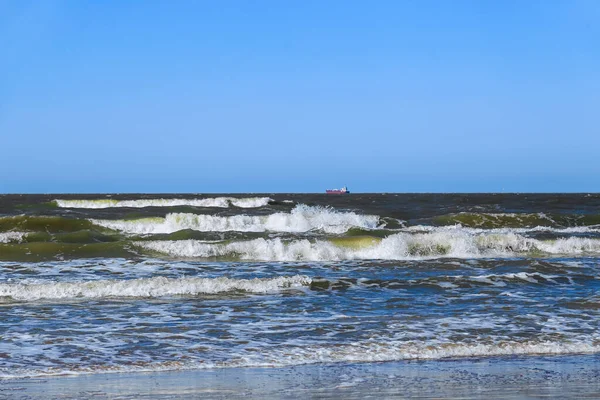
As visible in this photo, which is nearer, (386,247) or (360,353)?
(360,353)

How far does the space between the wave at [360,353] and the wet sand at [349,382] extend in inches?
8.8

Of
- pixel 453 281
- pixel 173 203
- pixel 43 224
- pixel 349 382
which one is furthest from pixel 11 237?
pixel 173 203

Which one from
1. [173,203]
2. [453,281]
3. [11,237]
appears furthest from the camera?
[173,203]

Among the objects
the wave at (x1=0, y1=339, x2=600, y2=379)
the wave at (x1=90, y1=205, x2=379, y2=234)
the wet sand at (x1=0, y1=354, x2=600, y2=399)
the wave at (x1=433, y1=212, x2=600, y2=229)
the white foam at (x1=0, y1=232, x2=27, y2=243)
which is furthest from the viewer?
the wave at (x1=433, y1=212, x2=600, y2=229)

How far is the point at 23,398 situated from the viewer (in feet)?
20.0

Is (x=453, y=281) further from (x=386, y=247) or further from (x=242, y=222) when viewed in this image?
(x=242, y=222)

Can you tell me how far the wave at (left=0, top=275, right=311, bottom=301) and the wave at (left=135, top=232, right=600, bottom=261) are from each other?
228 inches

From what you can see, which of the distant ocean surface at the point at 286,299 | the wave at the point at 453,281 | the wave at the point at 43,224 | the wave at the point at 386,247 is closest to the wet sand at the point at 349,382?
the distant ocean surface at the point at 286,299

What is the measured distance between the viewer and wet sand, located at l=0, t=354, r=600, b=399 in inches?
245

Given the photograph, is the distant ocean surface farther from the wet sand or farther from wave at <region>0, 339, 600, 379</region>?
the wet sand

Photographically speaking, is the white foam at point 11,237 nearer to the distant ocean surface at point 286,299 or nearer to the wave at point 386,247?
the distant ocean surface at point 286,299

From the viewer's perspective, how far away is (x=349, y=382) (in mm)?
6711

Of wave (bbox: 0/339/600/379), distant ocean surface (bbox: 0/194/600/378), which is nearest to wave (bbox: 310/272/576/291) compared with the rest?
distant ocean surface (bbox: 0/194/600/378)

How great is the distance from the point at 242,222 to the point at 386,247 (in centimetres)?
1210
